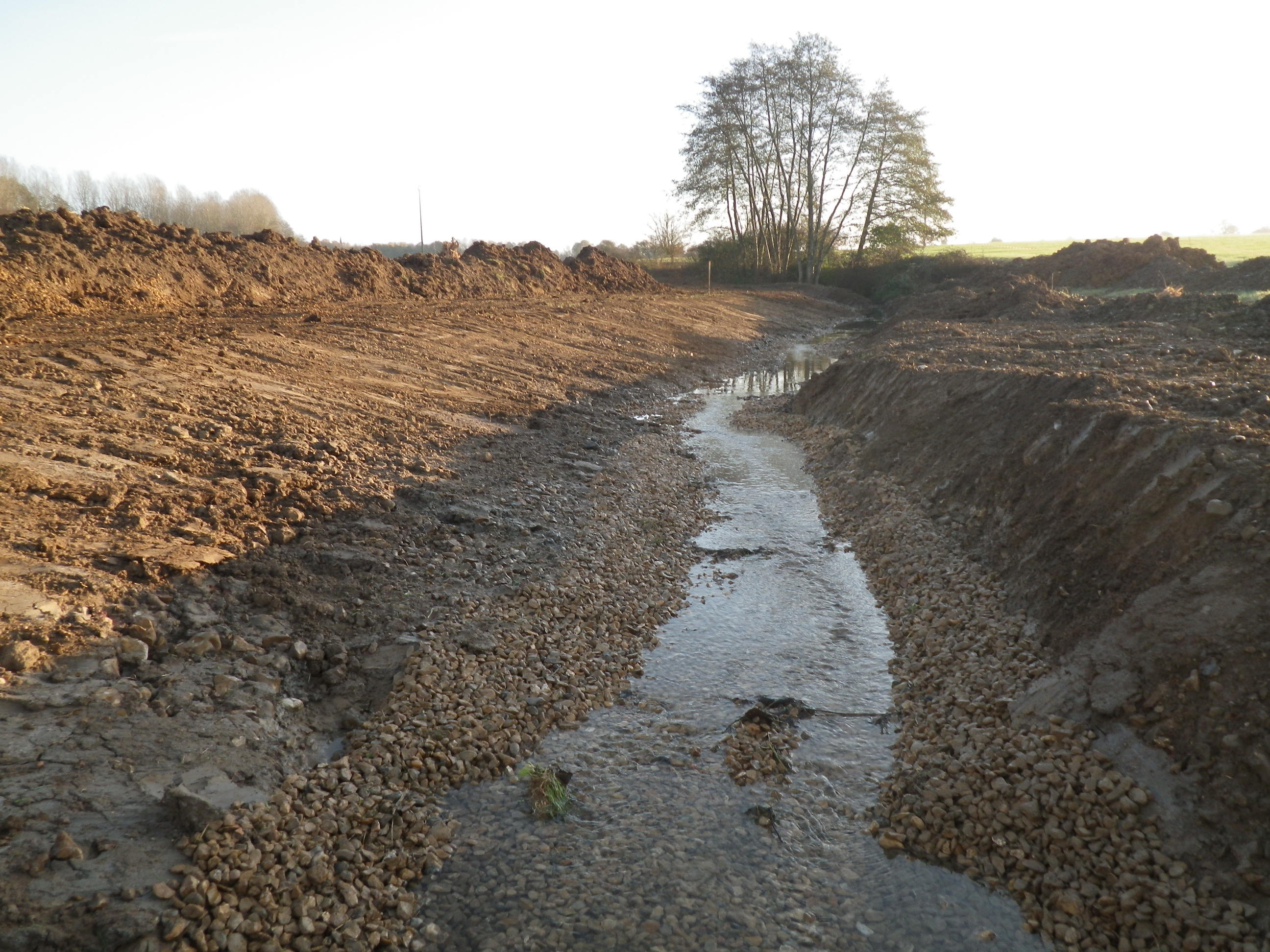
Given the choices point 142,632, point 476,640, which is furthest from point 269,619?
point 476,640

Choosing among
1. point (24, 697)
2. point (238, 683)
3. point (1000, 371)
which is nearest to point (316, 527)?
point (238, 683)

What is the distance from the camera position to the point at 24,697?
432 cm

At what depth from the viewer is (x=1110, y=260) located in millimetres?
31312

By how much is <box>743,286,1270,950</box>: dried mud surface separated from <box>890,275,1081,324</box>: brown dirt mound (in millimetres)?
10297

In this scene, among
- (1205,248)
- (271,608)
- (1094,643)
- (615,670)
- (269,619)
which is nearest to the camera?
(1094,643)

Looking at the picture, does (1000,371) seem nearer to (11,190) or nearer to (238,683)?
(238,683)

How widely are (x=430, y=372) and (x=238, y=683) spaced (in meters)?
9.32

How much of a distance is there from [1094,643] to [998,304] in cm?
2059

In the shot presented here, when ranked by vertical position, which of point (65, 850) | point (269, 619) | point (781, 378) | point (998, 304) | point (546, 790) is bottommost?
point (546, 790)

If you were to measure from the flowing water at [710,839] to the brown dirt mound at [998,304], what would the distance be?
16236mm

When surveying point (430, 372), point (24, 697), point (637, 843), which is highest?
point (430, 372)

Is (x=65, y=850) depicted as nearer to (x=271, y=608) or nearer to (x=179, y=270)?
(x=271, y=608)

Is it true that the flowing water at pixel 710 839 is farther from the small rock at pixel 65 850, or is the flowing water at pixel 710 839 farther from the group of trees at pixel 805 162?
the group of trees at pixel 805 162

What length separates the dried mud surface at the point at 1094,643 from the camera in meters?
3.86
